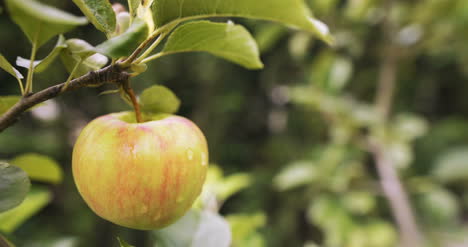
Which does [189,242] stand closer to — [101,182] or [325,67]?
[101,182]

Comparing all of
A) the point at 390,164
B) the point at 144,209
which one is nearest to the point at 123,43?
the point at 144,209

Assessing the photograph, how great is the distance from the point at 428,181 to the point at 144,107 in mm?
1098

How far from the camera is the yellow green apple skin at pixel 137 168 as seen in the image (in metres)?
0.24

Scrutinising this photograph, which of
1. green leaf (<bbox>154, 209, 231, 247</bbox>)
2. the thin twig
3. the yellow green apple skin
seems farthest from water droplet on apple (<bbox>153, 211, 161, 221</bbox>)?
the thin twig

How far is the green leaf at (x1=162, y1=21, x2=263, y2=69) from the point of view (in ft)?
0.78

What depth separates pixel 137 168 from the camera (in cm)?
24

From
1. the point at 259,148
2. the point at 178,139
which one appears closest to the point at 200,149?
the point at 178,139

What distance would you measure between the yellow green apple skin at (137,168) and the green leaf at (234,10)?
8 centimetres

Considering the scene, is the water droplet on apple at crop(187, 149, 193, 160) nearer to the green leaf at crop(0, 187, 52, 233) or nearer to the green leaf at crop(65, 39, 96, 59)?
the green leaf at crop(65, 39, 96, 59)

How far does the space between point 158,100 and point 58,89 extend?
0.30 feet

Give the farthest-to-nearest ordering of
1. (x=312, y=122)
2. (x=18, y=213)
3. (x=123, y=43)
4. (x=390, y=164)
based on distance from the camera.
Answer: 1. (x=312, y=122)
2. (x=390, y=164)
3. (x=18, y=213)
4. (x=123, y=43)

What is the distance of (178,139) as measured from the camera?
25cm

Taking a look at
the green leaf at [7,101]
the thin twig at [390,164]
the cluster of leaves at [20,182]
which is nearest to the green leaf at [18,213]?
the cluster of leaves at [20,182]

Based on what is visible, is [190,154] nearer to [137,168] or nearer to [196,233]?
[137,168]
